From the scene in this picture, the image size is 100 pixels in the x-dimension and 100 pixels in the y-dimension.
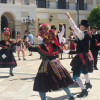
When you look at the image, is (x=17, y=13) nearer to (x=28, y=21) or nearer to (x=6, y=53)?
(x=28, y=21)

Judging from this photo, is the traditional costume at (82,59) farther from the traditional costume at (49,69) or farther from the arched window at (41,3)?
the arched window at (41,3)

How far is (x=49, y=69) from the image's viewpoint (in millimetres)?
4895

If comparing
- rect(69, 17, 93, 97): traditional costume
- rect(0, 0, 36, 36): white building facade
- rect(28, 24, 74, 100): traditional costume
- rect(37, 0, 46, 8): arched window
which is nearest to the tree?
rect(37, 0, 46, 8): arched window

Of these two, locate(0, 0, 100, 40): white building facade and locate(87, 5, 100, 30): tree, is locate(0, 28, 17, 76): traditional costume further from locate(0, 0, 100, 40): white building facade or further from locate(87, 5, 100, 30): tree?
locate(87, 5, 100, 30): tree

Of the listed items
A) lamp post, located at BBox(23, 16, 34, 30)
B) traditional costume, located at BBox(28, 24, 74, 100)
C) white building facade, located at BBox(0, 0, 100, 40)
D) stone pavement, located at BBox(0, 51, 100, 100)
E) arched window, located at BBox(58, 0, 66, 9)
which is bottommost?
stone pavement, located at BBox(0, 51, 100, 100)

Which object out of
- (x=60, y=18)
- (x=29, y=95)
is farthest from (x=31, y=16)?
(x=29, y=95)

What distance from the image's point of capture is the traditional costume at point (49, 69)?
479cm

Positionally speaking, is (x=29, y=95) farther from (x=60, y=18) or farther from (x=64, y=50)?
(x=60, y=18)

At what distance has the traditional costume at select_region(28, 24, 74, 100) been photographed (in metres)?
4.79

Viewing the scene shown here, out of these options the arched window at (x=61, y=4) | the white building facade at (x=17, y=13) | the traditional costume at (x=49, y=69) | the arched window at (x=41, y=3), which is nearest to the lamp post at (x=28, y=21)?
the white building facade at (x=17, y=13)

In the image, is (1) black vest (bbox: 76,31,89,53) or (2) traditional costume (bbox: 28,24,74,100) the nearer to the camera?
(2) traditional costume (bbox: 28,24,74,100)

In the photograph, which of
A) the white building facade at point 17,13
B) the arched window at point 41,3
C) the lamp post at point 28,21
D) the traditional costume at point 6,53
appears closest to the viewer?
the traditional costume at point 6,53

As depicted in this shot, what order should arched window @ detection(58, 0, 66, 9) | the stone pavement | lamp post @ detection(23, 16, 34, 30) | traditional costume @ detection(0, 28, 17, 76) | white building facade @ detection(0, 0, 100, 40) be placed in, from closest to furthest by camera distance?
the stone pavement < traditional costume @ detection(0, 28, 17, 76) < white building facade @ detection(0, 0, 100, 40) < lamp post @ detection(23, 16, 34, 30) < arched window @ detection(58, 0, 66, 9)

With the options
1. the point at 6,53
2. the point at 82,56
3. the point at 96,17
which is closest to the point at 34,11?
the point at 96,17
